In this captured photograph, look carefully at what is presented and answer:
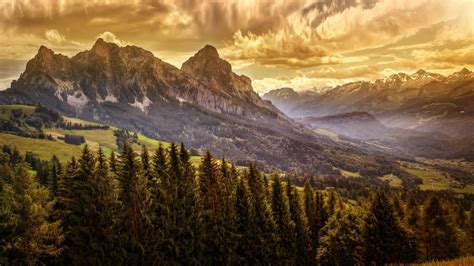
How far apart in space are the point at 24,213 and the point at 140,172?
14.4 meters

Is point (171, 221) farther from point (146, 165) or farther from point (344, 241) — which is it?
point (344, 241)

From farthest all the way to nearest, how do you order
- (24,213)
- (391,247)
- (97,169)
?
(391,247)
(97,169)
(24,213)

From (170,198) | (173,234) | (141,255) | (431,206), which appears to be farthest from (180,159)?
(431,206)

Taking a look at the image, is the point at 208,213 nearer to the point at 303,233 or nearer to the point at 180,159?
the point at 180,159

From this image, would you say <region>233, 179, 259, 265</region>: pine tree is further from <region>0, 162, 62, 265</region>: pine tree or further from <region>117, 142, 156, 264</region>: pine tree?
<region>0, 162, 62, 265</region>: pine tree

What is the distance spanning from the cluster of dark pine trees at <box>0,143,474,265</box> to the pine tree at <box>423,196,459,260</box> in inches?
8.1

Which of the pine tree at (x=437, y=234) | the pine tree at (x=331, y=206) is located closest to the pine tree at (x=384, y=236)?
Result: the pine tree at (x=437, y=234)

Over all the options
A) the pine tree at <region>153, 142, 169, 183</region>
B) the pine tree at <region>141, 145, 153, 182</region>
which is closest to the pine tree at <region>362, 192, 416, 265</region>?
the pine tree at <region>153, 142, 169, 183</region>

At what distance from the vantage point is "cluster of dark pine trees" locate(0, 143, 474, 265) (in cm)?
4828

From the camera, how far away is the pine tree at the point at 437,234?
83.6 m

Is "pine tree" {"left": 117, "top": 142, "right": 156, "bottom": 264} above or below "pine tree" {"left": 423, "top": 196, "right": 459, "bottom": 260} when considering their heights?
above

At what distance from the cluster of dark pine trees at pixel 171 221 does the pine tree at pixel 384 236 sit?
0.17m

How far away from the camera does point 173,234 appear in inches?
2183

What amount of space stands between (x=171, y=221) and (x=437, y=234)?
58.9 metres
